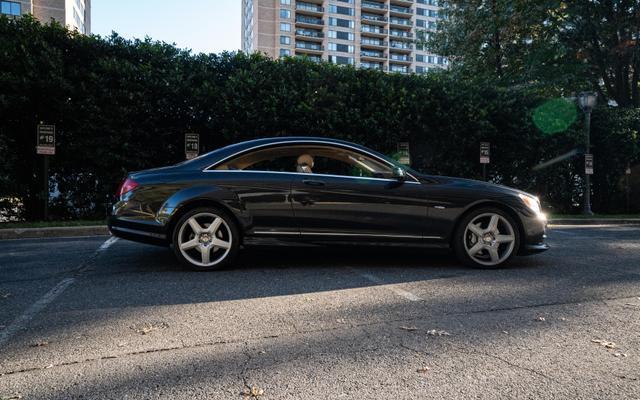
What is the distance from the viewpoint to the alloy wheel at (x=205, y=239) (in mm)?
5203

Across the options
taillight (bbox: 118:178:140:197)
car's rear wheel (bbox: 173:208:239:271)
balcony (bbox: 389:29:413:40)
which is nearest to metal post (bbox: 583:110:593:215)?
car's rear wheel (bbox: 173:208:239:271)

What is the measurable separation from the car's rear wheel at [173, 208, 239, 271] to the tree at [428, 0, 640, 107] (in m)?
17.7

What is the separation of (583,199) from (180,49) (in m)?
13.8

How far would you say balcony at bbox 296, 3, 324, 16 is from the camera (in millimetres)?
86438

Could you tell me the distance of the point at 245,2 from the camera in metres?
100

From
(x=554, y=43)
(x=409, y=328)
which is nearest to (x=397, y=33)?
(x=554, y=43)

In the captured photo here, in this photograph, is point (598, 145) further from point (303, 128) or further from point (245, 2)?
point (245, 2)

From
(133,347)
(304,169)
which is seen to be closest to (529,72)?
→ (304,169)

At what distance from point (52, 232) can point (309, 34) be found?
8441 cm

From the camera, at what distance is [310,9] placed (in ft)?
287

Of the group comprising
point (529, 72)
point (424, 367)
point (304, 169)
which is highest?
point (529, 72)

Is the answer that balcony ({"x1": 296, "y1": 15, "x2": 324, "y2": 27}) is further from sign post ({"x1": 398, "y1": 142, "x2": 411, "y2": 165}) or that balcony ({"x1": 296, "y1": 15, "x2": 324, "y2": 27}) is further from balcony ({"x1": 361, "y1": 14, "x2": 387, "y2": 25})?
sign post ({"x1": 398, "y1": 142, "x2": 411, "y2": 165})

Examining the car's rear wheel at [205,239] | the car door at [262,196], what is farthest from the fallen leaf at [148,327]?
the car door at [262,196]

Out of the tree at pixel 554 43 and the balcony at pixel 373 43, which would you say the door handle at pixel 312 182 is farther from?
the balcony at pixel 373 43
